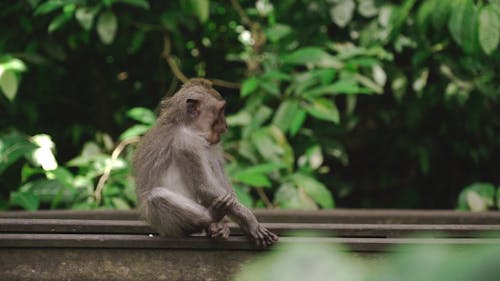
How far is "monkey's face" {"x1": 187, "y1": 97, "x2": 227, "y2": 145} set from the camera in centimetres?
324

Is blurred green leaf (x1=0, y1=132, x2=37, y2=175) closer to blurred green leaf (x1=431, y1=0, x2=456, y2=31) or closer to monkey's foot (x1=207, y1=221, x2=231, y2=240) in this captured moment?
monkey's foot (x1=207, y1=221, x2=231, y2=240)

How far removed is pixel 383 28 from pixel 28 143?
2.61 metres

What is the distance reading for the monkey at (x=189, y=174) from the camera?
117 inches

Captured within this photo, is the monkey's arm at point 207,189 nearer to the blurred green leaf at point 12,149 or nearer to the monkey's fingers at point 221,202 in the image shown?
the monkey's fingers at point 221,202

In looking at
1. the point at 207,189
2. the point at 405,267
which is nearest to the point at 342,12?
the point at 207,189

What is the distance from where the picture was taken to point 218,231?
288cm

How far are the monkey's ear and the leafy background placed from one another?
1528 millimetres

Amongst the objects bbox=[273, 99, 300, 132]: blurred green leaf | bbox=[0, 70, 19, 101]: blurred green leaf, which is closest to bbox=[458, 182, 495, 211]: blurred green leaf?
bbox=[273, 99, 300, 132]: blurred green leaf

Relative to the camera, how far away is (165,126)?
3258mm

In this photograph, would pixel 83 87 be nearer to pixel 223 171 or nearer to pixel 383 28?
pixel 383 28

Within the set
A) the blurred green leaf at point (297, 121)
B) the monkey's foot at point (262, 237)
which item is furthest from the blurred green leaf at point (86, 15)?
the monkey's foot at point (262, 237)

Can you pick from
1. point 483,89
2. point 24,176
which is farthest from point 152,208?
point 483,89

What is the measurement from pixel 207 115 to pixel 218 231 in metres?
0.59

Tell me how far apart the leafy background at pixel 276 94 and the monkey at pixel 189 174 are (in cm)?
140
